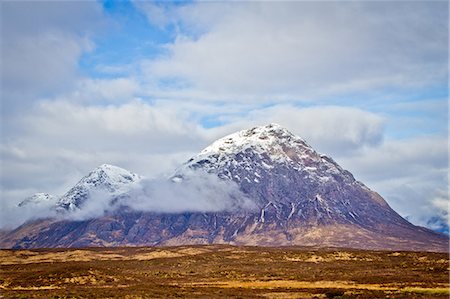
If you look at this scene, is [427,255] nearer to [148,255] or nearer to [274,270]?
[274,270]

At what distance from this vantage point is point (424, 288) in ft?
248

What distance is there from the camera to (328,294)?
73.7m

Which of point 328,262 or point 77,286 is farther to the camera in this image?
point 328,262

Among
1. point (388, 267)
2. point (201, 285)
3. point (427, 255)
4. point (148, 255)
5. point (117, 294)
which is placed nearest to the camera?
point (117, 294)

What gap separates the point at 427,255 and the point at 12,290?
8418cm

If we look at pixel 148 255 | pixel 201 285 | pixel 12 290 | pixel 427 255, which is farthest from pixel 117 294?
pixel 148 255

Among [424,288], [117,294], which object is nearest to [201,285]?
[117,294]

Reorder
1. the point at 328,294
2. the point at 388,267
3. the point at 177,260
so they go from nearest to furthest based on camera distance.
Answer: the point at 328,294 < the point at 388,267 < the point at 177,260

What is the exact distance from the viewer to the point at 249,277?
10531 centimetres

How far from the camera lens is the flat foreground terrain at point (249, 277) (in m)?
78.4

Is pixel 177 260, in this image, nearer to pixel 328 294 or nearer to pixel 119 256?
pixel 119 256

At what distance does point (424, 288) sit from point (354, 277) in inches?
804

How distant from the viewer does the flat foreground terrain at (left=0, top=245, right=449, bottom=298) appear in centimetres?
7838

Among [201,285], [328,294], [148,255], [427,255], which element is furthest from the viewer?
[148,255]
